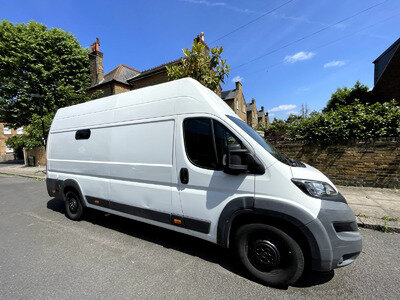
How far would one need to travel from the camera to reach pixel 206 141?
243 cm

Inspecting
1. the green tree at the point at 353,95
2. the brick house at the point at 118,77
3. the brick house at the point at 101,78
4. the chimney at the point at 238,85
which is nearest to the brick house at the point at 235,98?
the chimney at the point at 238,85

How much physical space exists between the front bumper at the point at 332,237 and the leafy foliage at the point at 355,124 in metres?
4.97

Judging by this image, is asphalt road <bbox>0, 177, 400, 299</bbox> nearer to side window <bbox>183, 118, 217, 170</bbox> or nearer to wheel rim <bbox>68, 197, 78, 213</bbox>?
wheel rim <bbox>68, 197, 78, 213</bbox>

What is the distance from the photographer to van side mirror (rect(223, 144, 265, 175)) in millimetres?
2068

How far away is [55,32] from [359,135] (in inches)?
890

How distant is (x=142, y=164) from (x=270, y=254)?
2.18 metres

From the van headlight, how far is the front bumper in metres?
0.11

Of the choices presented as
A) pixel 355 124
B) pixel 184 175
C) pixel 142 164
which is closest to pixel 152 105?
pixel 142 164

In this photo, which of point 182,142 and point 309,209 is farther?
point 182,142

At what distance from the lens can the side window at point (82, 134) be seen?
3.71 m

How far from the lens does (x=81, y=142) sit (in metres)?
3.81

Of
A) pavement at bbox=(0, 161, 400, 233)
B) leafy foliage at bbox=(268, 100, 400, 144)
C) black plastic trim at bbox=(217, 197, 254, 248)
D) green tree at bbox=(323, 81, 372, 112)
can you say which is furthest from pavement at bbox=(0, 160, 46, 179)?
green tree at bbox=(323, 81, 372, 112)

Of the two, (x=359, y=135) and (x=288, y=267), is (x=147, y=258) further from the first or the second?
(x=359, y=135)

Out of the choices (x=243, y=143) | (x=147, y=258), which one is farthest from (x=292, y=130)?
(x=147, y=258)
